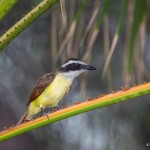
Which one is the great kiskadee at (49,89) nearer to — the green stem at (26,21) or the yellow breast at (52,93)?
the yellow breast at (52,93)

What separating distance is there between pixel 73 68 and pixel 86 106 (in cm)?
145

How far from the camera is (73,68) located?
10.6ft

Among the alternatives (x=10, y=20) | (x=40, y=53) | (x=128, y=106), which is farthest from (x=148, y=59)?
(x=10, y=20)

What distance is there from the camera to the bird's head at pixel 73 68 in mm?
3107

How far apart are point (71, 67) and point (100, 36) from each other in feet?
9.77

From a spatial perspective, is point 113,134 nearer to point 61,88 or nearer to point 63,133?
point 63,133

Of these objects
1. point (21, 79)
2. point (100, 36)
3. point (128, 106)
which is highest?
point (100, 36)

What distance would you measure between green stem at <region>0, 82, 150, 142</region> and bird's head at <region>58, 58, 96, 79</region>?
114 cm

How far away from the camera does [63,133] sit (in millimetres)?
6070

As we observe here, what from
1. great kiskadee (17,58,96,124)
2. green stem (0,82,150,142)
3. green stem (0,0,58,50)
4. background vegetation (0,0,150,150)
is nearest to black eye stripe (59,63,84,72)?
great kiskadee (17,58,96,124)

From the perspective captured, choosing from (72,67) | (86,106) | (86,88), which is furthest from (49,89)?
(86,88)

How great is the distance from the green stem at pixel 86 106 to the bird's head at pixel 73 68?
1.14 m

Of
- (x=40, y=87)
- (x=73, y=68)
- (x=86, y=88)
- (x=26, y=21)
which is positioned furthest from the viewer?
(x=86, y=88)

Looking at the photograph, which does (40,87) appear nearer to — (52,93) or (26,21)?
(52,93)
